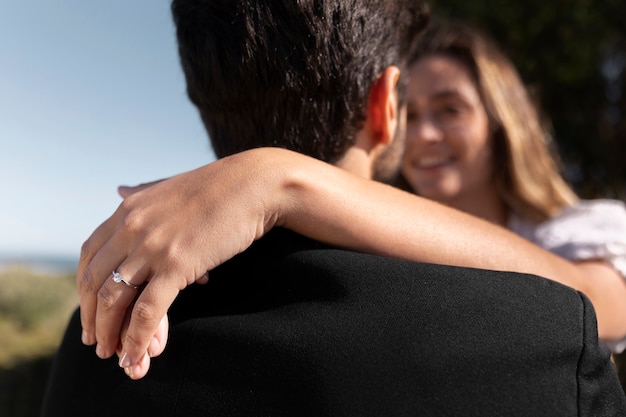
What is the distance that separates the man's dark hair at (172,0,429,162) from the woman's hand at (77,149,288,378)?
185mm

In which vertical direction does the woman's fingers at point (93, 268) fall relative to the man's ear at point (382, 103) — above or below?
below

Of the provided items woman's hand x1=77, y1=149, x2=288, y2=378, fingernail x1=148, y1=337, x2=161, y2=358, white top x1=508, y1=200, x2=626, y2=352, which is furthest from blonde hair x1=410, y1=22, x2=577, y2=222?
fingernail x1=148, y1=337, x2=161, y2=358

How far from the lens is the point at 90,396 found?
139cm

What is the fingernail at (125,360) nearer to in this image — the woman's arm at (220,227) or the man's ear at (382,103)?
the woman's arm at (220,227)

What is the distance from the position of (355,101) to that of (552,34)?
3.55m

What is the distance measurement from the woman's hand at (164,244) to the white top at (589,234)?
200 cm

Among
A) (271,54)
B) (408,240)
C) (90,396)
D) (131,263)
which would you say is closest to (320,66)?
(271,54)

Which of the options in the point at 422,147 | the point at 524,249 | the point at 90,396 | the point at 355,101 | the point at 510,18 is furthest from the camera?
the point at 510,18

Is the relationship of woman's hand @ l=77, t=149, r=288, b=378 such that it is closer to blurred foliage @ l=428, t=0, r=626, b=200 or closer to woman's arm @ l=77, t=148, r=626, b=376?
woman's arm @ l=77, t=148, r=626, b=376

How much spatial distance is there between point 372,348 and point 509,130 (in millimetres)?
2714

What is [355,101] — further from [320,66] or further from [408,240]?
[408,240]

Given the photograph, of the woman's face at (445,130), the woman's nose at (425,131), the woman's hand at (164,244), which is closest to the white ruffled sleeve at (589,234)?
the woman's face at (445,130)

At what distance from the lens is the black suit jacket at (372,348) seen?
114 centimetres

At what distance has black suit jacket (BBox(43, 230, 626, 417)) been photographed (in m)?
1.14
